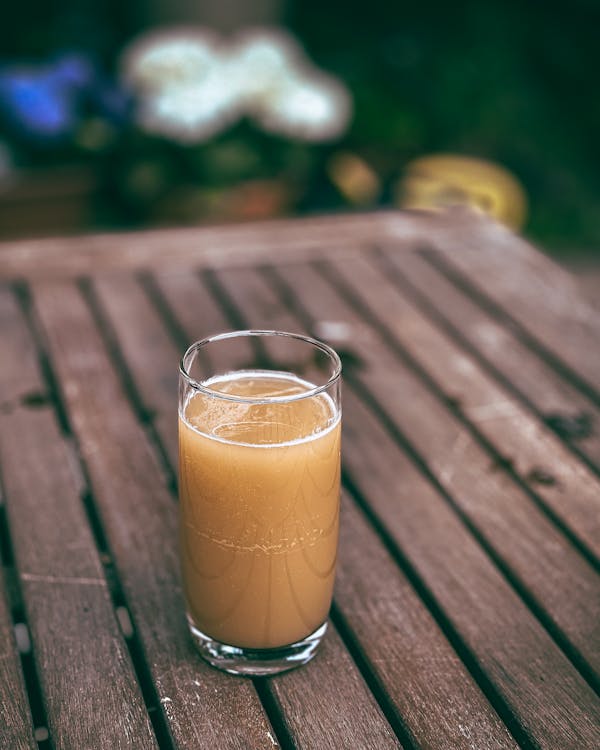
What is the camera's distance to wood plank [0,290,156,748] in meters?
0.86

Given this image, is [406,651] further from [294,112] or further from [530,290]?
[294,112]

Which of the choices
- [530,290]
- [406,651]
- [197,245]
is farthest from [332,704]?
[197,245]

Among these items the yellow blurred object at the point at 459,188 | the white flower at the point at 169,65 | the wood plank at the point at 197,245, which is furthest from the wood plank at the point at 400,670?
the white flower at the point at 169,65

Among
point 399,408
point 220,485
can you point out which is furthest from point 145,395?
point 220,485

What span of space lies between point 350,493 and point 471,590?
0.22 m

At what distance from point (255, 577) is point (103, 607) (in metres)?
0.20

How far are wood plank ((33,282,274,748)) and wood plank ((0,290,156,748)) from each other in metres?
0.03

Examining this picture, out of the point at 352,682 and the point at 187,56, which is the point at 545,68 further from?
the point at 352,682

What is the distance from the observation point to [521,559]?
1.08 metres

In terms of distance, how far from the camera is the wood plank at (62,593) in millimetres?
858

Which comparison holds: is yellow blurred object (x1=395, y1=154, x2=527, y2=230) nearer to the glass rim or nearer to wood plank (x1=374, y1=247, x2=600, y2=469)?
wood plank (x1=374, y1=247, x2=600, y2=469)

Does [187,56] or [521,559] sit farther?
[187,56]

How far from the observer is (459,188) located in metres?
3.35

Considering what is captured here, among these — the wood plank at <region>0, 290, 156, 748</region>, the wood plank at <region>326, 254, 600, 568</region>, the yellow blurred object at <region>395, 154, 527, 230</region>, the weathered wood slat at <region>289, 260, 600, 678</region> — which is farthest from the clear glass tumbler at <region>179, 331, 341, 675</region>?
the yellow blurred object at <region>395, 154, 527, 230</region>
